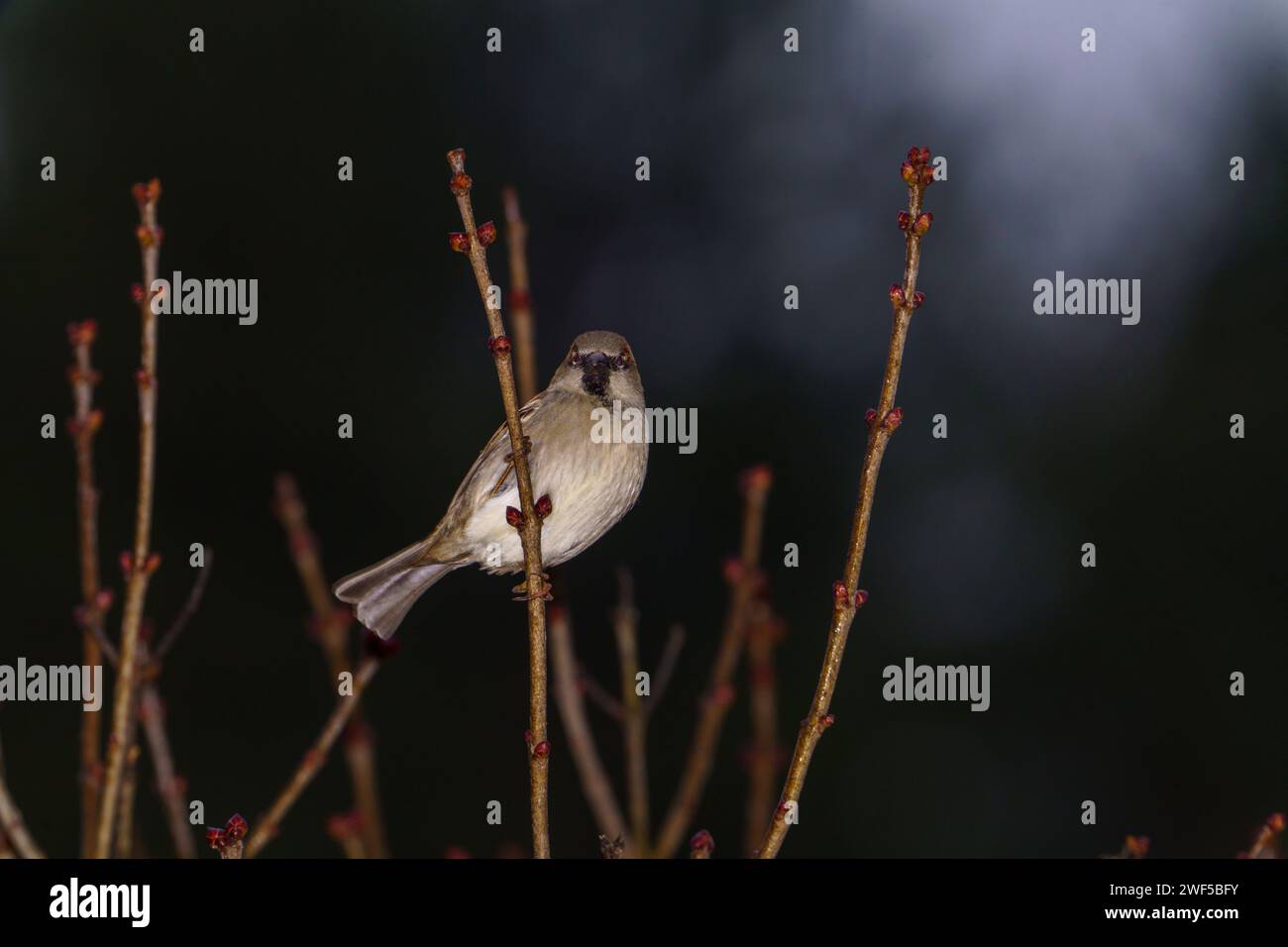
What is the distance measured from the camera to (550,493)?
3.68 meters

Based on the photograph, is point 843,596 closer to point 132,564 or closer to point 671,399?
point 132,564

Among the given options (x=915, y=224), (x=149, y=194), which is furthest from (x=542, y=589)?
(x=149, y=194)

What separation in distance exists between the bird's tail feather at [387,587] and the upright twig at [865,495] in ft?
6.31

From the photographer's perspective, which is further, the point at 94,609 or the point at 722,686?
the point at 722,686

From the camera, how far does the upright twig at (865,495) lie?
197cm

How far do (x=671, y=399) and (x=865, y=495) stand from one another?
5.86m

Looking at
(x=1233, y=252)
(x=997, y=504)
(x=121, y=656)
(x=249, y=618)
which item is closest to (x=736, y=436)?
(x=997, y=504)

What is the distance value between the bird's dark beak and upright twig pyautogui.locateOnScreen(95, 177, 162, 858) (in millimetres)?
1715
